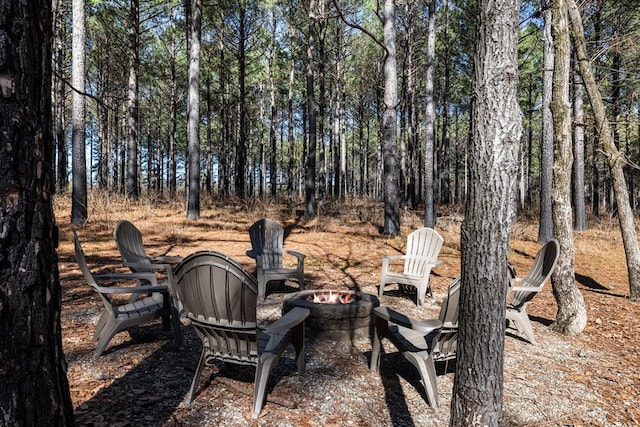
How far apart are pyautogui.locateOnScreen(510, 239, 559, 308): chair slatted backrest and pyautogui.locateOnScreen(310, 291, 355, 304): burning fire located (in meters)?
1.90

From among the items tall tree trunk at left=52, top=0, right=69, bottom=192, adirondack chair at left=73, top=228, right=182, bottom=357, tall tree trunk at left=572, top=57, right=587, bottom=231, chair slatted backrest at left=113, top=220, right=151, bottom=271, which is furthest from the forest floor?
tall tree trunk at left=52, top=0, right=69, bottom=192

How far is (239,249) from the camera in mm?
8070

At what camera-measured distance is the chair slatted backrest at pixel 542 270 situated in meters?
3.92

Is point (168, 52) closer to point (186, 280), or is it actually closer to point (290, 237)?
point (290, 237)

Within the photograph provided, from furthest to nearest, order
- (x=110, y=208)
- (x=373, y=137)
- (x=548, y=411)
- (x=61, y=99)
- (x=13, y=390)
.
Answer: (x=373, y=137) → (x=61, y=99) → (x=110, y=208) → (x=548, y=411) → (x=13, y=390)

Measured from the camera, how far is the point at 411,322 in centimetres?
289

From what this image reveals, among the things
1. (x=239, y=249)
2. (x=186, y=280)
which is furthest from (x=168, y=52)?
(x=186, y=280)

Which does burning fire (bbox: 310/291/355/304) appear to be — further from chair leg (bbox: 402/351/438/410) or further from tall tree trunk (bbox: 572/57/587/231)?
tall tree trunk (bbox: 572/57/587/231)

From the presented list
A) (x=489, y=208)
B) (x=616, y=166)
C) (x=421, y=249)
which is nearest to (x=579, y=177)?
(x=616, y=166)

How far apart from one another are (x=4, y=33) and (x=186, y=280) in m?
1.90

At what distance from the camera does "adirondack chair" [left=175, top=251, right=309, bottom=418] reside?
2.52 m

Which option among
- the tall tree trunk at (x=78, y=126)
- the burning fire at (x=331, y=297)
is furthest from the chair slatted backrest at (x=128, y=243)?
the tall tree trunk at (x=78, y=126)

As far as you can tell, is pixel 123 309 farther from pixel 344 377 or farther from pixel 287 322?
pixel 344 377

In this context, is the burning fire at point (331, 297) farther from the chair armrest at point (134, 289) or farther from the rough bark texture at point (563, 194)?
the rough bark texture at point (563, 194)
